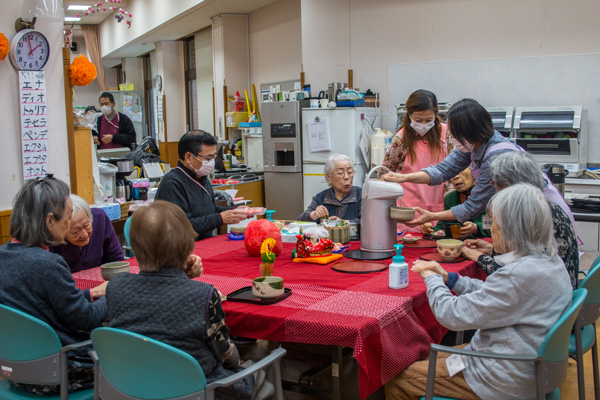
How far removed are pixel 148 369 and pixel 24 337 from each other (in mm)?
629

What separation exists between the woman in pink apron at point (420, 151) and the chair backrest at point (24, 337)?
276 centimetres

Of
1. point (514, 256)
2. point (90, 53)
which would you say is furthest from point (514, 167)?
point (90, 53)

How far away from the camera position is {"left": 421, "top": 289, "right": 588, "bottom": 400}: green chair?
1754 mm

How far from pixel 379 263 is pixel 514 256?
0.89m

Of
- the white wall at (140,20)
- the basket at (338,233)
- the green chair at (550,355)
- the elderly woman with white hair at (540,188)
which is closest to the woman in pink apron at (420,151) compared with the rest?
the basket at (338,233)

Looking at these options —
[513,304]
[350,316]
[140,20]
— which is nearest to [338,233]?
[350,316]

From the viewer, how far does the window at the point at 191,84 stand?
1119cm

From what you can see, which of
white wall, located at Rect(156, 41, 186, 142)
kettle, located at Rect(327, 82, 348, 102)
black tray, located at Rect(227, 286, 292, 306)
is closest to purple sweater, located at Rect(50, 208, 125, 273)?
black tray, located at Rect(227, 286, 292, 306)

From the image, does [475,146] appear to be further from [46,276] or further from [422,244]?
[46,276]

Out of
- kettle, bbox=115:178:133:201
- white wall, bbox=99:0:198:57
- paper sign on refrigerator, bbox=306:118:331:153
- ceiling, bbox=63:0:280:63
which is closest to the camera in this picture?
kettle, bbox=115:178:133:201

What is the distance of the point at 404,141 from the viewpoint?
4.12 m

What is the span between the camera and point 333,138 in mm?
6488

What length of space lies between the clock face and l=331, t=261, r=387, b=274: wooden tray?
2.70 metres

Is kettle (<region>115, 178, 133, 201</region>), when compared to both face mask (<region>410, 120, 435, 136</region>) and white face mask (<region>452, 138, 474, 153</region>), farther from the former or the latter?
white face mask (<region>452, 138, 474, 153</region>)
